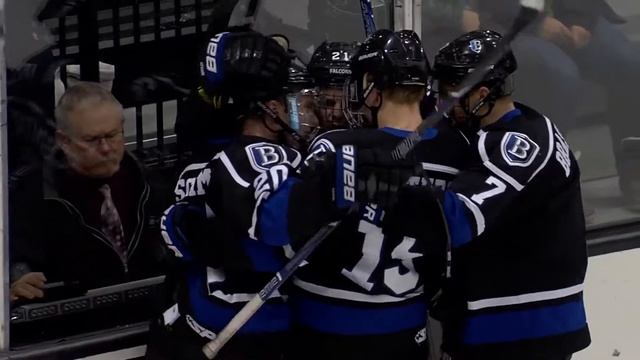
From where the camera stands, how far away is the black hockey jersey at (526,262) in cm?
342

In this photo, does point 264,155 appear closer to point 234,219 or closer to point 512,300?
point 234,219

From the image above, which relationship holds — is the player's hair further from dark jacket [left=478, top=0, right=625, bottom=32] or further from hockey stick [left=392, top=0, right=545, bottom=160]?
dark jacket [left=478, top=0, right=625, bottom=32]

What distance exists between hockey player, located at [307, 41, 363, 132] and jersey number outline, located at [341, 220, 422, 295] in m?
0.45

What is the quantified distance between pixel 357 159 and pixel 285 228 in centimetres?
25

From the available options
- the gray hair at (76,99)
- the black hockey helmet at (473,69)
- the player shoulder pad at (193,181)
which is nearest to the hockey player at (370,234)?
the black hockey helmet at (473,69)

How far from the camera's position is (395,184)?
3051 mm

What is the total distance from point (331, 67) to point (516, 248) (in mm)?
697

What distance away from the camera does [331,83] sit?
12.3ft

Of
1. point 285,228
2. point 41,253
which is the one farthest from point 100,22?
point 285,228

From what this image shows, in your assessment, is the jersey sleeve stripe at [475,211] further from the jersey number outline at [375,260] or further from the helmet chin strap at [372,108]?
the helmet chin strap at [372,108]

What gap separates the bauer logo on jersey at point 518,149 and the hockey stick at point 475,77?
157 mm

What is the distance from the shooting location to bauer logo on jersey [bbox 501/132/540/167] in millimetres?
3371

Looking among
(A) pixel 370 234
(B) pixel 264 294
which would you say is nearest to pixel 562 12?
(A) pixel 370 234

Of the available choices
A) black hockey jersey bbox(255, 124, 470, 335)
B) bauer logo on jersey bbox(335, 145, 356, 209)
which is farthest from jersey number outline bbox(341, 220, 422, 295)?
bauer logo on jersey bbox(335, 145, 356, 209)
